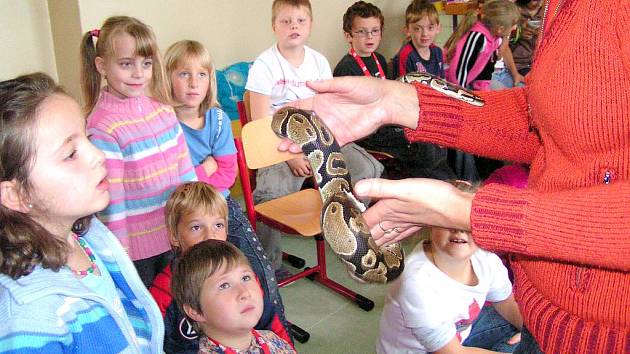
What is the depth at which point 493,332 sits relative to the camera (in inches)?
100

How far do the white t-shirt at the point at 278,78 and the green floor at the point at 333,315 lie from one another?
126cm

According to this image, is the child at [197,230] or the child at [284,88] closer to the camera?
the child at [197,230]

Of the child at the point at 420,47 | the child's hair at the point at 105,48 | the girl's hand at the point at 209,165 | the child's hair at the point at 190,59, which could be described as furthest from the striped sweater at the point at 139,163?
the child at the point at 420,47

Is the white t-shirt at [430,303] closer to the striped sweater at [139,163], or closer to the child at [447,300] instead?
the child at [447,300]

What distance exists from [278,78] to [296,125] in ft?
5.62

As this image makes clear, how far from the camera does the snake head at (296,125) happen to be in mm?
2059

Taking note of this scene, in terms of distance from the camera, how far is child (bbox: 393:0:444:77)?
5.21 meters

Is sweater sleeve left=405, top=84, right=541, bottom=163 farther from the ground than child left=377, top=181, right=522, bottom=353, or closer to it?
farther from the ground

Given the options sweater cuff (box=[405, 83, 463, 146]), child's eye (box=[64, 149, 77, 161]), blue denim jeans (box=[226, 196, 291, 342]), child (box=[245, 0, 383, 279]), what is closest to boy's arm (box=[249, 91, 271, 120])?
child (box=[245, 0, 383, 279])

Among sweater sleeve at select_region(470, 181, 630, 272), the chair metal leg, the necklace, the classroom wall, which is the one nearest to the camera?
sweater sleeve at select_region(470, 181, 630, 272)

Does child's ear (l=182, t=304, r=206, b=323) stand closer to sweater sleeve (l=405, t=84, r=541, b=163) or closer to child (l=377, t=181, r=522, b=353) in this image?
child (l=377, t=181, r=522, b=353)

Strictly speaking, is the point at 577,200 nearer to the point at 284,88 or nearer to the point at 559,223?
the point at 559,223

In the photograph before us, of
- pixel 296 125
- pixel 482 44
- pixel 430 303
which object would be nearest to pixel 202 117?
pixel 296 125

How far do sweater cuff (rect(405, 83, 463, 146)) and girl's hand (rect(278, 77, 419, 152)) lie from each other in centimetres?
3
